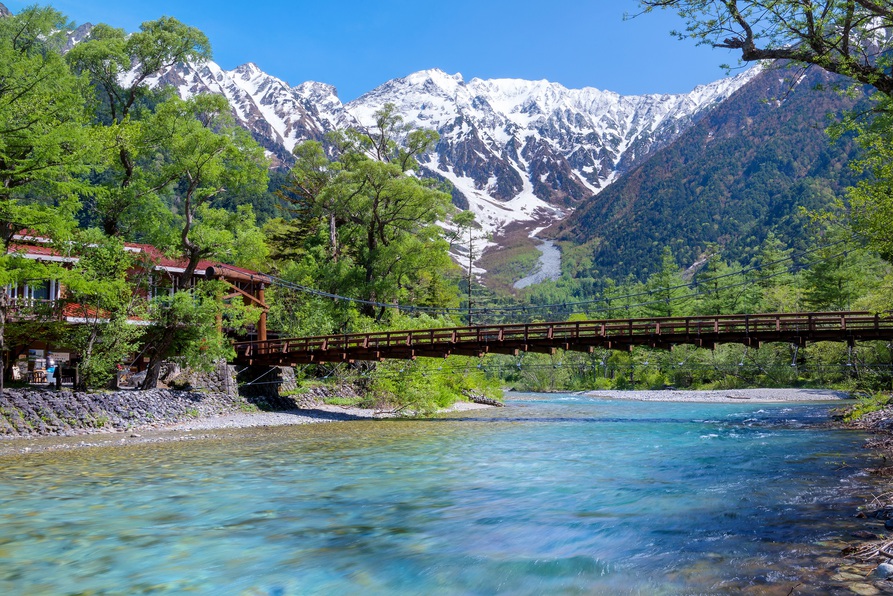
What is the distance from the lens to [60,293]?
71.2 feet

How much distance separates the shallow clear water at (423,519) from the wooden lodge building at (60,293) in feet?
25.6

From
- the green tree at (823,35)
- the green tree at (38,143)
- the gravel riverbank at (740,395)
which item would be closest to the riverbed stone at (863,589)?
the green tree at (823,35)

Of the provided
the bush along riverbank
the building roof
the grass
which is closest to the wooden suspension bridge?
the grass

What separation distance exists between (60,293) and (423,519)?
19.1 meters

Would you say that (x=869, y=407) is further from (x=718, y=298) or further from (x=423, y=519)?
(x=718, y=298)

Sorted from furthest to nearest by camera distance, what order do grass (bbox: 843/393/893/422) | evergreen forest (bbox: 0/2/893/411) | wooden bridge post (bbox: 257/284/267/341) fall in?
1. wooden bridge post (bbox: 257/284/267/341)
2. grass (bbox: 843/393/893/422)
3. evergreen forest (bbox: 0/2/893/411)

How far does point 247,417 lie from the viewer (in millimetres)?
23078

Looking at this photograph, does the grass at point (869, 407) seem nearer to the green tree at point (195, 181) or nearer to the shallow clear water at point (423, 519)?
the shallow clear water at point (423, 519)

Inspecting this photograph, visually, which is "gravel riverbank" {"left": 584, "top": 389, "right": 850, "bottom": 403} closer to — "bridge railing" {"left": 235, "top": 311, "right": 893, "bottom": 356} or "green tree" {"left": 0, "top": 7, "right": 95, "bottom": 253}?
"bridge railing" {"left": 235, "top": 311, "right": 893, "bottom": 356}

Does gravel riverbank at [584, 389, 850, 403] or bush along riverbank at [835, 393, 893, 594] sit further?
gravel riverbank at [584, 389, 850, 403]

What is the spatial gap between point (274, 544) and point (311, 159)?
34.7m

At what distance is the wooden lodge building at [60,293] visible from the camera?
64.6 feet

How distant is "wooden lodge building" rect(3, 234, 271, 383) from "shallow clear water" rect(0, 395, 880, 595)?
7.80m

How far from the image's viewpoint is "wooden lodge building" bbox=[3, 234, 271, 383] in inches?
775
